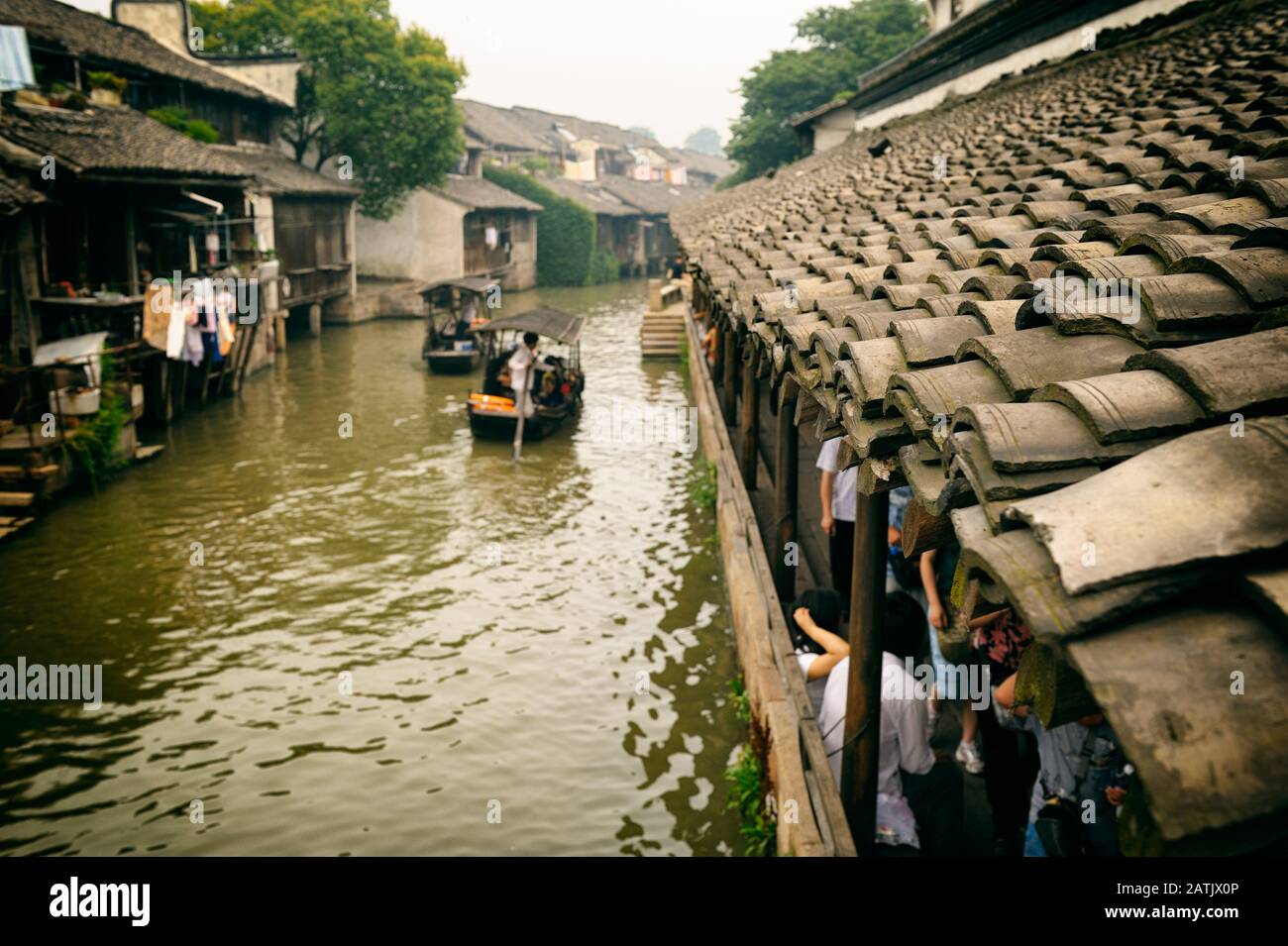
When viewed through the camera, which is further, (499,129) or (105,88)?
(499,129)

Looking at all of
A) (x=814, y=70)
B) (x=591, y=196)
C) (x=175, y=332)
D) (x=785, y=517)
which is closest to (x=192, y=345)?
(x=175, y=332)

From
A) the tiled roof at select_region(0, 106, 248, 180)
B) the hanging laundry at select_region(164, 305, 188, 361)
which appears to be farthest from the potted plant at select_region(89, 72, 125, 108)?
the hanging laundry at select_region(164, 305, 188, 361)

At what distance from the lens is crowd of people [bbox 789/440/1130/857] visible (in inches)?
148

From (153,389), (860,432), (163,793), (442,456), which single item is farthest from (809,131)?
(860,432)

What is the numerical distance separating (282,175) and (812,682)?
2652 centimetres

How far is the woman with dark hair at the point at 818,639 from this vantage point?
5.21 m

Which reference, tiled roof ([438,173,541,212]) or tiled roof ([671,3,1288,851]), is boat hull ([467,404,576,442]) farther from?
tiled roof ([438,173,541,212])

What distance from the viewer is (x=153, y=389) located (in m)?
17.0

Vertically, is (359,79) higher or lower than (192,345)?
higher

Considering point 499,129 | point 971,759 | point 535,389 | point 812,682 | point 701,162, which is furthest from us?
point 701,162

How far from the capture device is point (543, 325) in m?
18.4

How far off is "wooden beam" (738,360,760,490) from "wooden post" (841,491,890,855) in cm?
450

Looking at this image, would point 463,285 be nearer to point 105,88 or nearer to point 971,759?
point 105,88

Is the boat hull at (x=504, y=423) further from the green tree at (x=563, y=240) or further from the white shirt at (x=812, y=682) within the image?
the green tree at (x=563, y=240)
